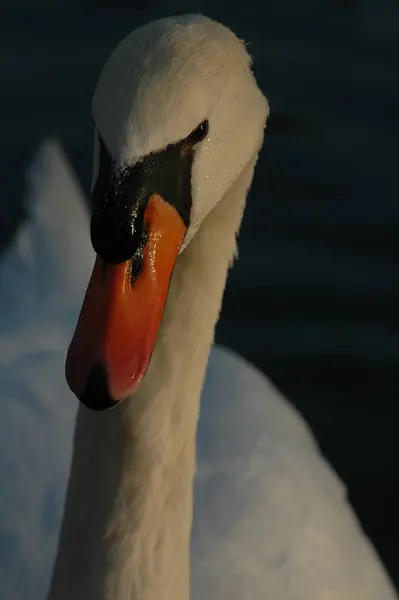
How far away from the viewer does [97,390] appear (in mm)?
2438

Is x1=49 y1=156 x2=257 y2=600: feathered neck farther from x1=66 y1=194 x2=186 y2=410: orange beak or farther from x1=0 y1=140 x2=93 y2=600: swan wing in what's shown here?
x1=0 y1=140 x2=93 y2=600: swan wing

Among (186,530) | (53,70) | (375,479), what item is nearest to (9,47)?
(53,70)

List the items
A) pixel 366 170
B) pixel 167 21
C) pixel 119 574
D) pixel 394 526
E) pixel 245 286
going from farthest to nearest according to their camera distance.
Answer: pixel 366 170, pixel 245 286, pixel 394 526, pixel 119 574, pixel 167 21

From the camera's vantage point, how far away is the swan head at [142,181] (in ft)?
7.76

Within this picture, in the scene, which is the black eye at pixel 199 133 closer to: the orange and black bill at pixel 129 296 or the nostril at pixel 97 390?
the orange and black bill at pixel 129 296

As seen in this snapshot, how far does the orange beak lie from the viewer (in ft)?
8.00

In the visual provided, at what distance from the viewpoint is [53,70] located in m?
6.98

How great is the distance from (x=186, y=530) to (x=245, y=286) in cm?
306

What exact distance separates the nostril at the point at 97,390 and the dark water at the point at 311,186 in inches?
121

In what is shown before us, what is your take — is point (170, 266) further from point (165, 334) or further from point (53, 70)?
point (53, 70)

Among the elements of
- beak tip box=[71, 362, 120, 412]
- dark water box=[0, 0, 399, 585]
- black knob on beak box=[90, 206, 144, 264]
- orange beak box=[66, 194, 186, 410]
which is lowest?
dark water box=[0, 0, 399, 585]

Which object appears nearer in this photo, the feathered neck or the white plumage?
the feathered neck

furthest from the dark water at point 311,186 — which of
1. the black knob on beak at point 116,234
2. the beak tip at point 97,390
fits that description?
the black knob on beak at point 116,234

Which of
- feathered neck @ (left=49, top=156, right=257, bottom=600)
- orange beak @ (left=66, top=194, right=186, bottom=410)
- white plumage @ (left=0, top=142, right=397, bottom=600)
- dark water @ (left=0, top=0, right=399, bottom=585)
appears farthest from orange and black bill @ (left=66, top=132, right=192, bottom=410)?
dark water @ (left=0, top=0, right=399, bottom=585)
